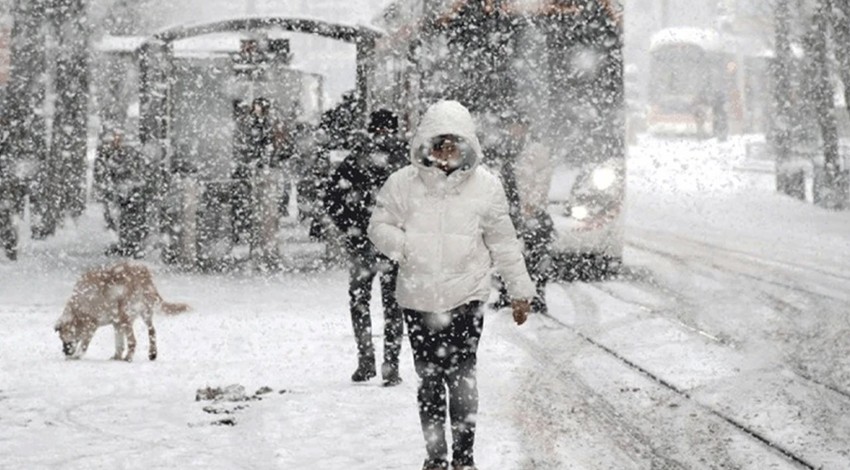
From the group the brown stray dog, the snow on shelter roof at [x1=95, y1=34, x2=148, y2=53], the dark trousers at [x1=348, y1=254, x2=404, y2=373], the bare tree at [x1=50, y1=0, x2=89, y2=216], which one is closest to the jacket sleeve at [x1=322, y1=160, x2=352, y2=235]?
the dark trousers at [x1=348, y1=254, x2=404, y2=373]

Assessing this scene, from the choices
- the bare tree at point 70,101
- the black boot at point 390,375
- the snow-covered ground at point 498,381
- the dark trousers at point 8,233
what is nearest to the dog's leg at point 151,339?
the snow-covered ground at point 498,381

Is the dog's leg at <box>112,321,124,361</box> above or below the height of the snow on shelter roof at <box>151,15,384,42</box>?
below

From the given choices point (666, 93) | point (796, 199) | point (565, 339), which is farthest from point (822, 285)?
point (666, 93)

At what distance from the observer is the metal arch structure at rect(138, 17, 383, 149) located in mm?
14016

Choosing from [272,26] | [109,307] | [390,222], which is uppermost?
[272,26]

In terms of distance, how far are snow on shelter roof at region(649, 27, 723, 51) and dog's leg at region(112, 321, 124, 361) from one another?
121 feet

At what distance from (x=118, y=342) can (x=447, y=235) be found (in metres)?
4.32

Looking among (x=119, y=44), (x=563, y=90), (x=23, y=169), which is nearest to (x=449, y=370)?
(x=563, y=90)

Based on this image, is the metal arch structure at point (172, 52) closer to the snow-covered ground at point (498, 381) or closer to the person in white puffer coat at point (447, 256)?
the snow-covered ground at point (498, 381)

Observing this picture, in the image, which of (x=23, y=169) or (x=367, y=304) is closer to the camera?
(x=367, y=304)

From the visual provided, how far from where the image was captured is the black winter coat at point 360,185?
7.16 metres

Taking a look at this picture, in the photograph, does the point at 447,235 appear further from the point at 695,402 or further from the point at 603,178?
the point at 603,178

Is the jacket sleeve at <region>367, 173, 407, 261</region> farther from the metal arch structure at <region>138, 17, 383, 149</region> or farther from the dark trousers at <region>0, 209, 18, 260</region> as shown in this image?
the dark trousers at <region>0, 209, 18, 260</region>

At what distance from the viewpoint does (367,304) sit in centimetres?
757
